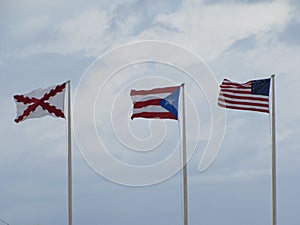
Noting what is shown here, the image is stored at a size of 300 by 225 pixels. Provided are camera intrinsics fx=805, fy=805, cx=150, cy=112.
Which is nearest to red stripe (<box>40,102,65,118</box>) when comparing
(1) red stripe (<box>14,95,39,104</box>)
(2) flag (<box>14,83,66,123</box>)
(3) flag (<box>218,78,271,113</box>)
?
(2) flag (<box>14,83,66,123</box>)

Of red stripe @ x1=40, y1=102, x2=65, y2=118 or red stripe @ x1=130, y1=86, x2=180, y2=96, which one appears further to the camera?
red stripe @ x1=40, y1=102, x2=65, y2=118

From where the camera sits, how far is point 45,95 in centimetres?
4200

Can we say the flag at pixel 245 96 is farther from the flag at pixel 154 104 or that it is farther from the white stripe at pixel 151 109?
the white stripe at pixel 151 109

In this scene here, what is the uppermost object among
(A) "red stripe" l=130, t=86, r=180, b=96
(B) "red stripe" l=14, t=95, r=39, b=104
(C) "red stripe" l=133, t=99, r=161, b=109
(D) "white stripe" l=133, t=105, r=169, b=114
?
(A) "red stripe" l=130, t=86, r=180, b=96

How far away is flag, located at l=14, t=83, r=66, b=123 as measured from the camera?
41.8 m

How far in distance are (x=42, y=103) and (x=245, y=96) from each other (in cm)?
1054

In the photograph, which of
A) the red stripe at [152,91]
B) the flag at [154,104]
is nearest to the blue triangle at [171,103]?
the flag at [154,104]

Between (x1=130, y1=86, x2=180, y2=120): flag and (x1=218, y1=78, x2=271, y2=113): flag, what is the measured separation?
8.21 ft

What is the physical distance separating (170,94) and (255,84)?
427 cm

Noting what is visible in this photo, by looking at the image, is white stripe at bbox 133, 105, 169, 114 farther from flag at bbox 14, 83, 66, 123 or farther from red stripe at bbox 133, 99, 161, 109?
flag at bbox 14, 83, 66, 123

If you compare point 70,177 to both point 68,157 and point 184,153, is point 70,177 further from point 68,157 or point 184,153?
point 184,153

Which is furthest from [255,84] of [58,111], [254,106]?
[58,111]

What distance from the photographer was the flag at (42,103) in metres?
41.8

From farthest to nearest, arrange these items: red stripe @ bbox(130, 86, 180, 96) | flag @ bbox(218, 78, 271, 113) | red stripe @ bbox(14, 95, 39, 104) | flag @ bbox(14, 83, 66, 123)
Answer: red stripe @ bbox(14, 95, 39, 104) → flag @ bbox(14, 83, 66, 123) → red stripe @ bbox(130, 86, 180, 96) → flag @ bbox(218, 78, 271, 113)
